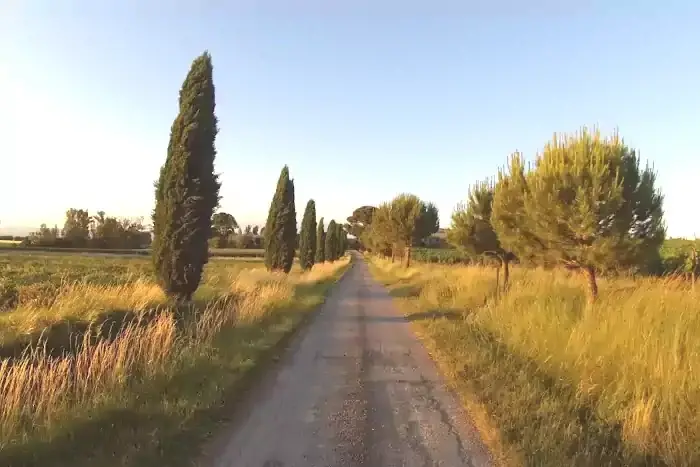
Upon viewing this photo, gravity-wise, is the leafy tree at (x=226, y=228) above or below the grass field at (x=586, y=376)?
above

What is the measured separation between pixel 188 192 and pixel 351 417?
8940mm

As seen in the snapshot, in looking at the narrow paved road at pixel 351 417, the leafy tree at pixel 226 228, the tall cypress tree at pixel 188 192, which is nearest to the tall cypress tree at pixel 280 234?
the tall cypress tree at pixel 188 192

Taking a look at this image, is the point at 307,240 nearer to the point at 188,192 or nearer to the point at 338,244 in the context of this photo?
the point at 188,192

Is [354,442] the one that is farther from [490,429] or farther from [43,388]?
[43,388]

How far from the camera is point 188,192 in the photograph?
1316 cm

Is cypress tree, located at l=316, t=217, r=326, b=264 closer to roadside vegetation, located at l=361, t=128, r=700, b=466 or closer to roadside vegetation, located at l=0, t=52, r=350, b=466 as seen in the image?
roadside vegetation, located at l=0, t=52, r=350, b=466

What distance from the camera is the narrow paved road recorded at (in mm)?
4820

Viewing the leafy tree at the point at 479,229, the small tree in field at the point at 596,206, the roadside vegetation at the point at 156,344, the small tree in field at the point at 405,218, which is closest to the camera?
the roadside vegetation at the point at 156,344

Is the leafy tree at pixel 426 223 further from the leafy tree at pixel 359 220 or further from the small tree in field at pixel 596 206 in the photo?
the leafy tree at pixel 359 220

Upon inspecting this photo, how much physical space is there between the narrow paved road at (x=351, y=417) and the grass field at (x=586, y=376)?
0.45 m

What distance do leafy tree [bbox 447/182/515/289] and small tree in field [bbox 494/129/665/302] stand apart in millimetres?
7024

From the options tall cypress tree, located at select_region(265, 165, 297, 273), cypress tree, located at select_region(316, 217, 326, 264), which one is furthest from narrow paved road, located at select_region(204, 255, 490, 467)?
cypress tree, located at select_region(316, 217, 326, 264)

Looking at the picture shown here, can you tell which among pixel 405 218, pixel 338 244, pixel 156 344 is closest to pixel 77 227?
pixel 338 244

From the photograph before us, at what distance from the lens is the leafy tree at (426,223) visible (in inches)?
1480
